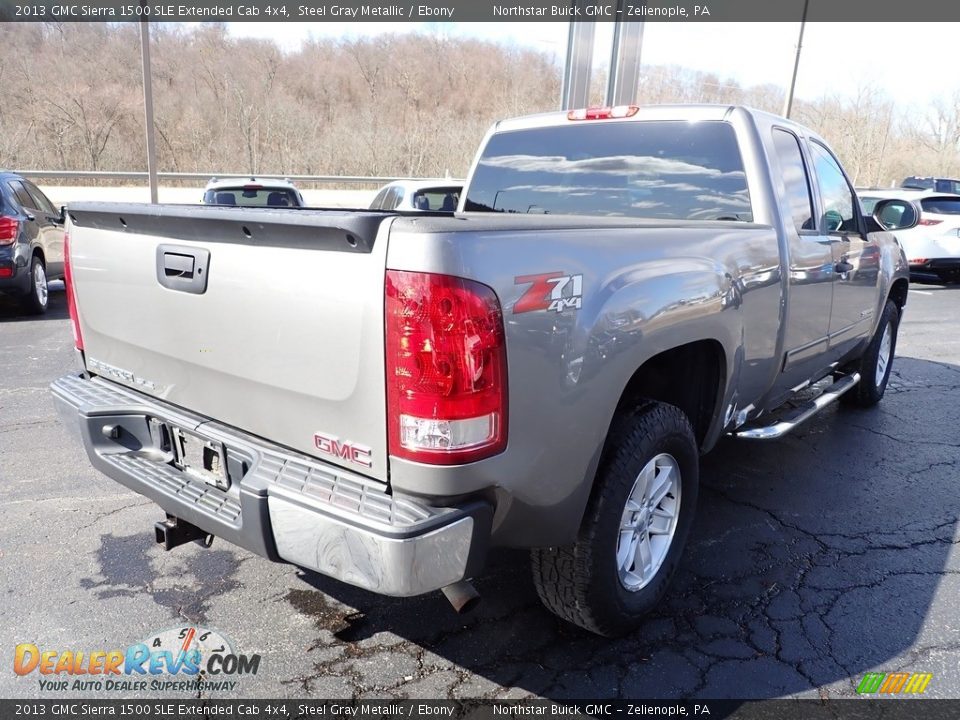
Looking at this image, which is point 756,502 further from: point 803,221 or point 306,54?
point 306,54

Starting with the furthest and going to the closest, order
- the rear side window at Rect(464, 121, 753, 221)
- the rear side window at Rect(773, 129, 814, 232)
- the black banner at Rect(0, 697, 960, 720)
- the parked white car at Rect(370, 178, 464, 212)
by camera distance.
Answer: the parked white car at Rect(370, 178, 464, 212), the rear side window at Rect(773, 129, 814, 232), the rear side window at Rect(464, 121, 753, 221), the black banner at Rect(0, 697, 960, 720)

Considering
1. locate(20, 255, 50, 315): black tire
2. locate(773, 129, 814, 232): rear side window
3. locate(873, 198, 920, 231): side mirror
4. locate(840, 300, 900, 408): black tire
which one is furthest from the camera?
locate(20, 255, 50, 315): black tire

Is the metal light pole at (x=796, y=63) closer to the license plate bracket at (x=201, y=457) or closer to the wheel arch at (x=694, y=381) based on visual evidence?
the wheel arch at (x=694, y=381)

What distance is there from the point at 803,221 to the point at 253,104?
155ft

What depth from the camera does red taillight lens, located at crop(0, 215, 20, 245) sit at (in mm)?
8031

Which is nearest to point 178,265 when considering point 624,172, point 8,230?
point 624,172

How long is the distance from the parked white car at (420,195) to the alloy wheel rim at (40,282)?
13.9 feet

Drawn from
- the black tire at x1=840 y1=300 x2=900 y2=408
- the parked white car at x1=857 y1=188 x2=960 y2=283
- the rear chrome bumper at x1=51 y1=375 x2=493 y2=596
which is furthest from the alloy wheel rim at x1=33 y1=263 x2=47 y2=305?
the parked white car at x1=857 y1=188 x2=960 y2=283

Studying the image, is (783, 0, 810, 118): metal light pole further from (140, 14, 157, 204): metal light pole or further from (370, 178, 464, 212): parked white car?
(140, 14, 157, 204): metal light pole

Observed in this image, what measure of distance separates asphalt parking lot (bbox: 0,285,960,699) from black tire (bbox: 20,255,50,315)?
5029 millimetres

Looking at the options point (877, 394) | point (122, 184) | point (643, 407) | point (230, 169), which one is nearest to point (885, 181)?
point (230, 169)

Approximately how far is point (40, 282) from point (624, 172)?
8097mm

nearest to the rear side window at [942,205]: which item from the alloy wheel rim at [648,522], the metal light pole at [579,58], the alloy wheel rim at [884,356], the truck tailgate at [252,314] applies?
the metal light pole at [579,58]

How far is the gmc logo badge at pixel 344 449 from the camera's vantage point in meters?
1.98
